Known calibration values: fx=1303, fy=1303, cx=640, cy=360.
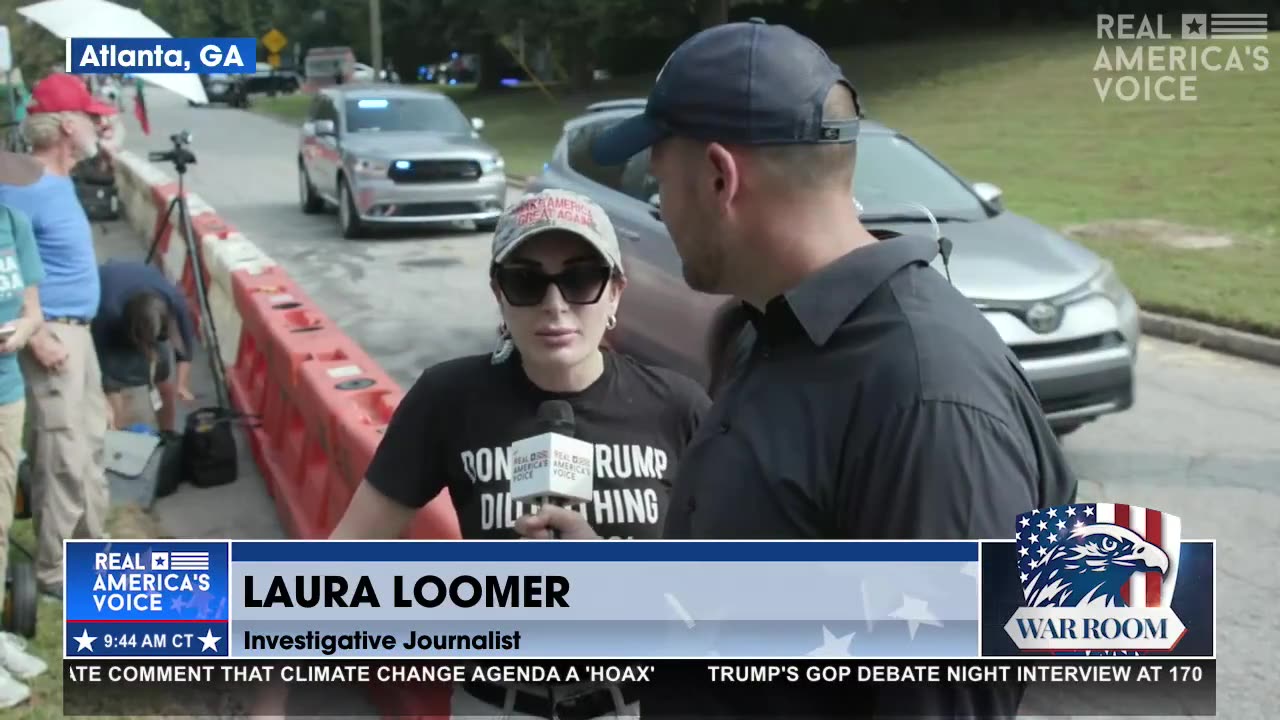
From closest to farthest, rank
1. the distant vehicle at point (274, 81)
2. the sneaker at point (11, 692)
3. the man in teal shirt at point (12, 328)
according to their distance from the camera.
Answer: the sneaker at point (11, 692)
the man in teal shirt at point (12, 328)
the distant vehicle at point (274, 81)

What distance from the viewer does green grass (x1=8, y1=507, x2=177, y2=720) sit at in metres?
4.15

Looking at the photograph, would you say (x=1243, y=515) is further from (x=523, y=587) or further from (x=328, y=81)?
(x=328, y=81)

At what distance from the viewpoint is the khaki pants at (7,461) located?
15.2 ft

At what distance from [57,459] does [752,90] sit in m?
4.43

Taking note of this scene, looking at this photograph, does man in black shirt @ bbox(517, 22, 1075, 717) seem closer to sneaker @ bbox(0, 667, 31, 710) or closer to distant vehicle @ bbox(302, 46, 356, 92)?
sneaker @ bbox(0, 667, 31, 710)

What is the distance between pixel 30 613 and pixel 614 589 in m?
3.11

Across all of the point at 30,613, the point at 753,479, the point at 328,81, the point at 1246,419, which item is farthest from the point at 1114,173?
the point at 328,81

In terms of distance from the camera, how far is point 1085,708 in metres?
4.07

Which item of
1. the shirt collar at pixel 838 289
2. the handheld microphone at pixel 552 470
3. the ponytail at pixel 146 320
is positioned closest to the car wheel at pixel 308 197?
the ponytail at pixel 146 320

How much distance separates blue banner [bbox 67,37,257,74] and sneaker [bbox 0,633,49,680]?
411 cm

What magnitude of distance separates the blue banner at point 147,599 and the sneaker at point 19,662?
1.18 metres

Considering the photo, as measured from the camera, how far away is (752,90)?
5.29 feet

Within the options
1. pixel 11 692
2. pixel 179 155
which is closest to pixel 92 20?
pixel 179 155

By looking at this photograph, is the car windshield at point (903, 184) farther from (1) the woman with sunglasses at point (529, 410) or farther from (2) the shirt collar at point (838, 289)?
(2) the shirt collar at point (838, 289)
